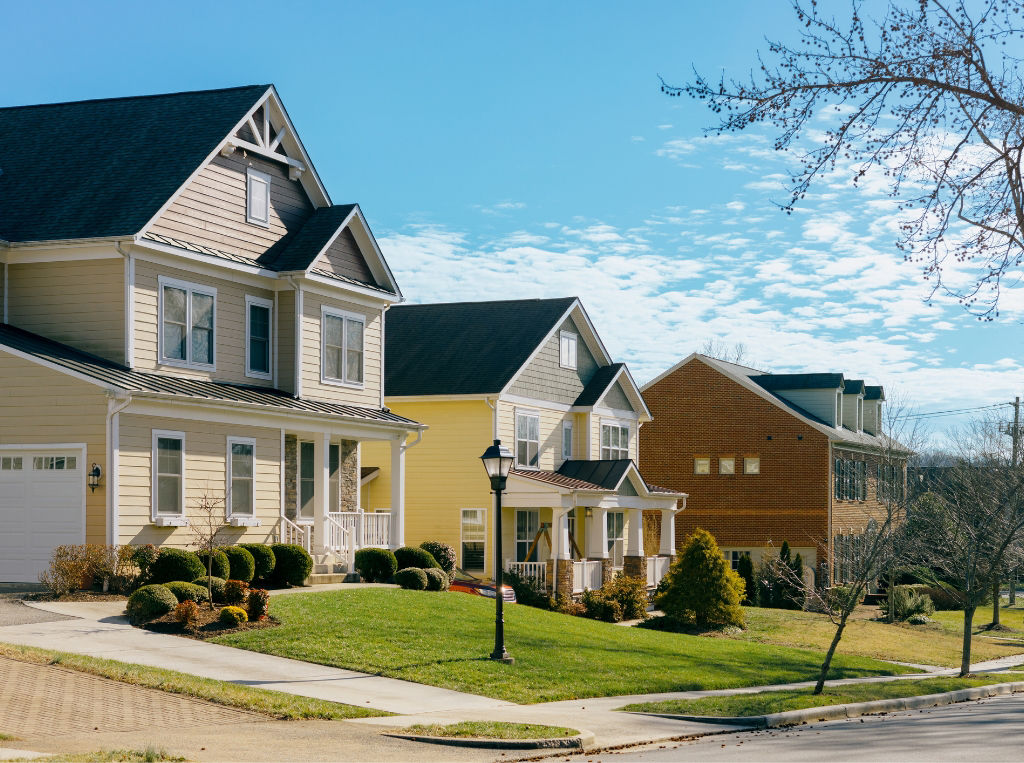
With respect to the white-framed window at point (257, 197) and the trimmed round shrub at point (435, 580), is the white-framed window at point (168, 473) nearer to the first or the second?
the trimmed round shrub at point (435, 580)

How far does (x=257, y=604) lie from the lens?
2061 cm

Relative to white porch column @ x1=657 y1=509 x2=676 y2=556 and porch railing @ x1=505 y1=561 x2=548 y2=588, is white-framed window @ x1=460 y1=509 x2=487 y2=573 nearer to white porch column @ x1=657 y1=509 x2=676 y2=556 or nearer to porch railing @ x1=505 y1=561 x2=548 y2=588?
porch railing @ x1=505 y1=561 x2=548 y2=588

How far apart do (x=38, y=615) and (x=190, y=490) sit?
553 centimetres

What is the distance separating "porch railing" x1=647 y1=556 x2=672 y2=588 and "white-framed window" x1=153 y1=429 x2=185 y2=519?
1872cm

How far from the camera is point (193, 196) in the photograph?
26.9 m

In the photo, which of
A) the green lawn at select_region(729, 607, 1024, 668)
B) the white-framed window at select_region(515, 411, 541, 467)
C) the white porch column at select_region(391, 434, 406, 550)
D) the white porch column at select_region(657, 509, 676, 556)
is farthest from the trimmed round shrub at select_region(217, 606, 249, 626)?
the white porch column at select_region(657, 509, 676, 556)

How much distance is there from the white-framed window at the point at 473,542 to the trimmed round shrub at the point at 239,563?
1406 centimetres

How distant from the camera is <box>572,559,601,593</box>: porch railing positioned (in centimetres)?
3513

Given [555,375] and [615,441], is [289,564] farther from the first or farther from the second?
[615,441]

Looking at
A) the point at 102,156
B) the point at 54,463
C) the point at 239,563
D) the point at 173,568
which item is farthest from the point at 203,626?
the point at 102,156

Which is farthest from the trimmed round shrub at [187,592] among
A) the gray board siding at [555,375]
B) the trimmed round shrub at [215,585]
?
the gray board siding at [555,375]

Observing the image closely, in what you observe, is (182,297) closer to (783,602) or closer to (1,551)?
(1,551)

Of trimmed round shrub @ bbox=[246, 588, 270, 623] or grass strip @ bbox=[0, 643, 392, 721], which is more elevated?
trimmed round shrub @ bbox=[246, 588, 270, 623]

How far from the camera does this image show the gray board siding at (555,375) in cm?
3872
